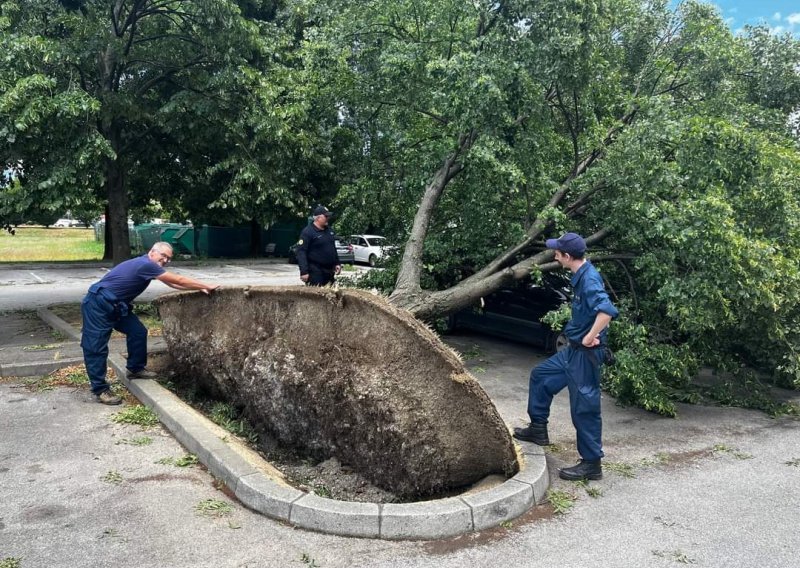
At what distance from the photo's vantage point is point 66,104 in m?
7.23

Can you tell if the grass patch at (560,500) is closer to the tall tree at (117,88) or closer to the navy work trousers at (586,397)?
the navy work trousers at (586,397)

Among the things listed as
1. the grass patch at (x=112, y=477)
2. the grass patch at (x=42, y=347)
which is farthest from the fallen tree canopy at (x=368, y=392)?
the grass patch at (x=42, y=347)

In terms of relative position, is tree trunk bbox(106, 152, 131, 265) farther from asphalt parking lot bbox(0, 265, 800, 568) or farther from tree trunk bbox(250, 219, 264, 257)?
tree trunk bbox(250, 219, 264, 257)

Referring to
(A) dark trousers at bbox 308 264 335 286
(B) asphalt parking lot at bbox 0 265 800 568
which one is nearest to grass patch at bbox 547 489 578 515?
(B) asphalt parking lot at bbox 0 265 800 568

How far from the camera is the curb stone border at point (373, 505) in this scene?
3.44 m

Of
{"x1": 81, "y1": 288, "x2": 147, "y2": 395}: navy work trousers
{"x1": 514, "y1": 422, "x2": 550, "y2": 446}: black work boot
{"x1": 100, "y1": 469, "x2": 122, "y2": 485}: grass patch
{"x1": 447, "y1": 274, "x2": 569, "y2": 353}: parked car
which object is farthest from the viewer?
{"x1": 447, "y1": 274, "x2": 569, "y2": 353}: parked car

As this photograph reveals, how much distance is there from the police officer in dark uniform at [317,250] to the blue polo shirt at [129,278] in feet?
7.16

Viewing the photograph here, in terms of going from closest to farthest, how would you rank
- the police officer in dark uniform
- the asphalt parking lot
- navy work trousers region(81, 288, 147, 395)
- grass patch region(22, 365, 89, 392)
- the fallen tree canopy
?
the asphalt parking lot
the fallen tree canopy
navy work trousers region(81, 288, 147, 395)
grass patch region(22, 365, 89, 392)
the police officer in dark uniform

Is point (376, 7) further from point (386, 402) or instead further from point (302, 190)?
point (302, 190)

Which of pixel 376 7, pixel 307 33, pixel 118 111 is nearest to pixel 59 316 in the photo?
pixel 118 111

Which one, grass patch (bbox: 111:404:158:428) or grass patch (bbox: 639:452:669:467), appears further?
grass patch (bbox: 111:404:158:428)

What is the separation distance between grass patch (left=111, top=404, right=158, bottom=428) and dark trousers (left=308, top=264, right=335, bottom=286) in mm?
2819

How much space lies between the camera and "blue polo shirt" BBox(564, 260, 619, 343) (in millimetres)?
4262

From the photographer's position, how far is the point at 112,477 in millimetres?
4078
